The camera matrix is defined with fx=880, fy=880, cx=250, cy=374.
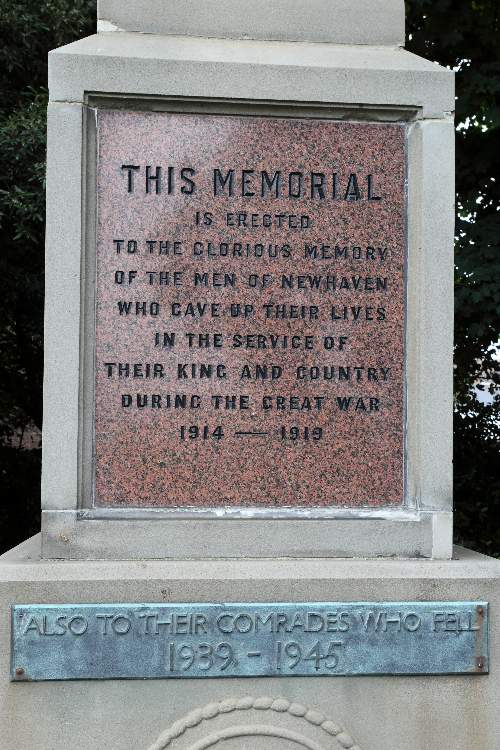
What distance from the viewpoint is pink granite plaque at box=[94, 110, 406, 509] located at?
10.6 feet

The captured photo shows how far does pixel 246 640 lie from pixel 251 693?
0.18m

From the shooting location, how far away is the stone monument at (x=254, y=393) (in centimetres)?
301

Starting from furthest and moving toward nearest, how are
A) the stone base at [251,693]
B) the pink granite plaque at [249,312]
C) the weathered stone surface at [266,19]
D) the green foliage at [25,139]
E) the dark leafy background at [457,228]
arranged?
the dark leafy background at [457,228] < the green foliage at [25,139] < the weathered stone surface at [266,19] < the pink granite plaque at [249,312] < the stone base at [251,693]

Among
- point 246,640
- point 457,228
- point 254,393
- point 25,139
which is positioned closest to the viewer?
point 246,640

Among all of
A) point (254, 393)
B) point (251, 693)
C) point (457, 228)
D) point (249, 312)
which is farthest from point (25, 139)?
point (251, 693)

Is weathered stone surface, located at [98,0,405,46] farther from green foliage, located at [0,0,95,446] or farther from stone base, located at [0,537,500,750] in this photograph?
green foliage, located at [0,0,95,446]

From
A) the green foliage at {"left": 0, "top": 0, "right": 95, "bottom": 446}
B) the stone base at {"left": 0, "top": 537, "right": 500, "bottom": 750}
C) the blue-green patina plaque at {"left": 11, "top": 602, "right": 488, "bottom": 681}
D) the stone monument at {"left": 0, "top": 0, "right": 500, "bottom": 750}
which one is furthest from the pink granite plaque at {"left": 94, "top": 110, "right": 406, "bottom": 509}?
the green foliage at {"left": 0, "top": 0, "right": 95, "bottom": 446}

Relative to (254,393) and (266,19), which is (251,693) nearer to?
(254,393)

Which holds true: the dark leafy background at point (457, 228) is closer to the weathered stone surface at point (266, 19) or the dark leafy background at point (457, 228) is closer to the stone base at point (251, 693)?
the weathered stone surface at point (266, 19)

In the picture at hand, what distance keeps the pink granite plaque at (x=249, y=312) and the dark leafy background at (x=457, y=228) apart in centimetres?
387

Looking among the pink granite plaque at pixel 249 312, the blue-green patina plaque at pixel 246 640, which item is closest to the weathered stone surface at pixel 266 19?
the pink granite plaque at pixel 249 312

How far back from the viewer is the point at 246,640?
302 cm

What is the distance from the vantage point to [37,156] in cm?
718

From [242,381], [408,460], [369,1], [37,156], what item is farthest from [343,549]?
[37,156]
